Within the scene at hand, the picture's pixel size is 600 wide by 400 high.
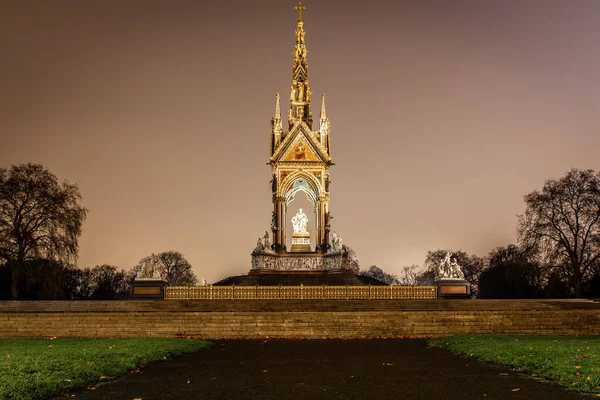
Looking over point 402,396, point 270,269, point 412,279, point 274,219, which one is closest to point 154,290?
point 270,269

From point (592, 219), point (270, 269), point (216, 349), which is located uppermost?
point (592, 219)

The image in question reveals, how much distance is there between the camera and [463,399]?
9164mm

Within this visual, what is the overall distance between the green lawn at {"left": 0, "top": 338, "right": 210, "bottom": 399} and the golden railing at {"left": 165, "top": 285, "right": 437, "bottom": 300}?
11833 millimetres

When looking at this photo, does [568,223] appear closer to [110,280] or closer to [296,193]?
[296,193]

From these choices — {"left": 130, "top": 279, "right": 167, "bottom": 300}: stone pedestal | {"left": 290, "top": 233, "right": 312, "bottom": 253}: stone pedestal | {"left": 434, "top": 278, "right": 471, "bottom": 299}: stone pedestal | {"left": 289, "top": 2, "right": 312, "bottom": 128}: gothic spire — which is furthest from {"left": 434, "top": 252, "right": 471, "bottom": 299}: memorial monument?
{"left": 289, "top": 2, "right": 312, "bottom": 128}: gothic spire

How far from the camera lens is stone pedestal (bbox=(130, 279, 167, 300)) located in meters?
29.7

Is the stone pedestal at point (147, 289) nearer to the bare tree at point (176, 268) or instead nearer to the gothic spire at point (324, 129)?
the gothic spire at point (324, 129)

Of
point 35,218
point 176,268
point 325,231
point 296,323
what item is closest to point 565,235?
point 325,231

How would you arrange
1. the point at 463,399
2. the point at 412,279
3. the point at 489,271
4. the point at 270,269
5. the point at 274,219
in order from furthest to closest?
1. the point at 412,279
2. the point at 489,271
3. the point at 274,219
4. the point at 270,269
5. the point at 463,399

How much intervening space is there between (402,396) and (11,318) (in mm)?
18770

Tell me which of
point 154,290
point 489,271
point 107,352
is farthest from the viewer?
point 489,271

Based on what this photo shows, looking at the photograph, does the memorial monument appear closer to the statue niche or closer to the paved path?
the paved path

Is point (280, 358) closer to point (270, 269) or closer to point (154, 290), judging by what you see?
point (154, 290)

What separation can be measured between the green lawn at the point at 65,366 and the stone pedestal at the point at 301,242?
27.1 meters
